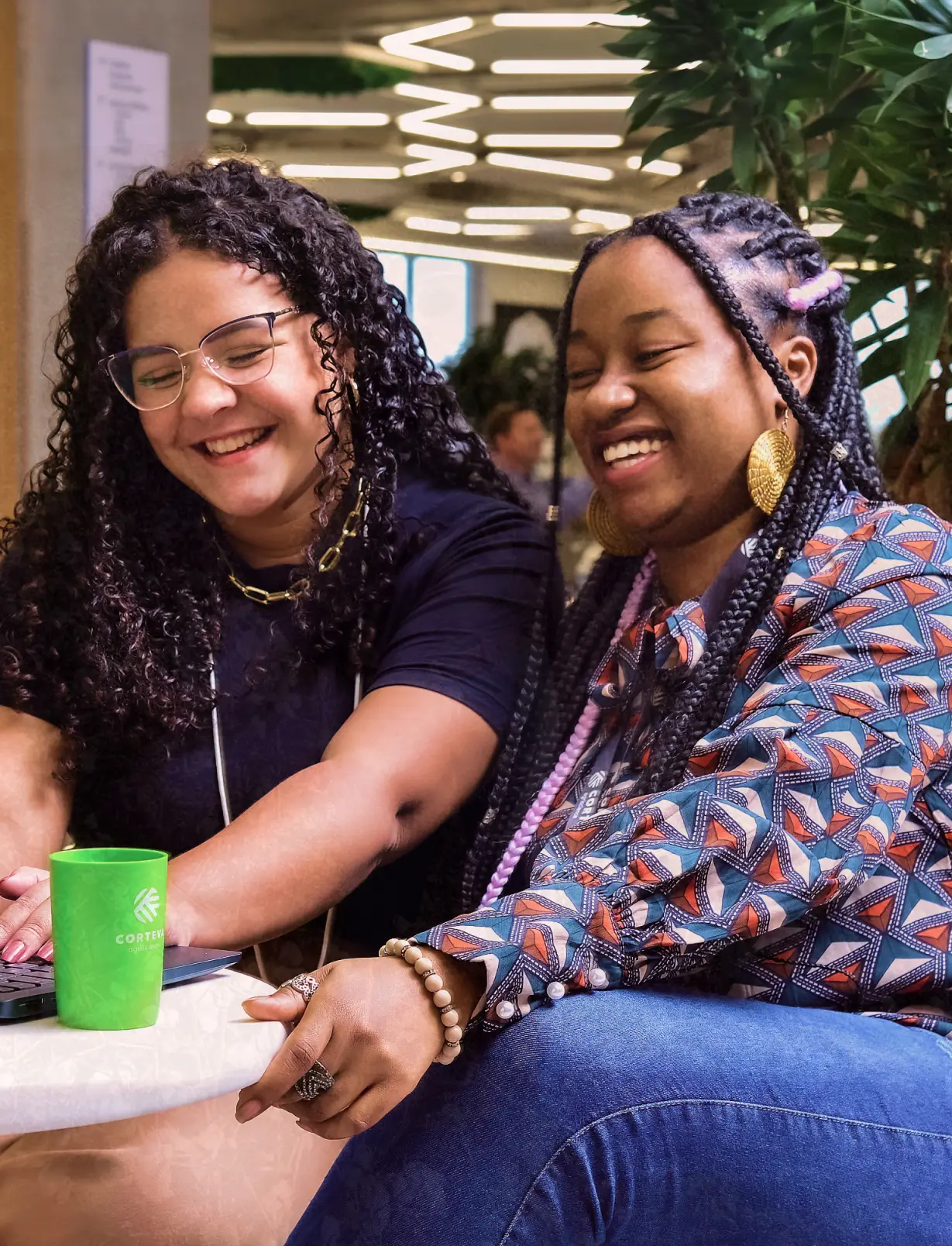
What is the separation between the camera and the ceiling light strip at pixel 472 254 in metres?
1.62

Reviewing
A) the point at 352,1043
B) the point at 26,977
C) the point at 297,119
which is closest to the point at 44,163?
the point at 297,119

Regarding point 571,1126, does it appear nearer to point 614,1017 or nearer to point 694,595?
point 614,1017

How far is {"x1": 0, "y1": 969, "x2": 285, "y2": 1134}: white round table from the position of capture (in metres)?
0.87

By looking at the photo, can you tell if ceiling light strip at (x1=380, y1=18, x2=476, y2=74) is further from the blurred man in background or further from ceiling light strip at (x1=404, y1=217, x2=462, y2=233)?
the blurred man in background

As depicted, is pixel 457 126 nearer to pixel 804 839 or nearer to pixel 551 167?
pixel 551 167

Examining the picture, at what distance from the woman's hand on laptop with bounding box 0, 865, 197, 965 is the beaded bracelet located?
0.22 m

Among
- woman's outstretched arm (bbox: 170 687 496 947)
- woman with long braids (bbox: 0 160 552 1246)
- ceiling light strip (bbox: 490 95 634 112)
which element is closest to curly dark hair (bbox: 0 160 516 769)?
woman with long braids (bbox: 0 160 552 1246)

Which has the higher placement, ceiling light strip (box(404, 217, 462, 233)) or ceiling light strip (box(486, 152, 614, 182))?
ceiling light strip (box(486, 152, 614, 182))

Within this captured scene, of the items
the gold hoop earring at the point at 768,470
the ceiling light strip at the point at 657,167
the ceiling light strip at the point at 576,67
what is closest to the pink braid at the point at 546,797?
the gold hoop earring at the point at 768,470

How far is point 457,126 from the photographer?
1.76m

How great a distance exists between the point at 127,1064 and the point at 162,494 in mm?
770

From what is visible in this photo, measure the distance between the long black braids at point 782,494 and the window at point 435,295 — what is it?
16 cm

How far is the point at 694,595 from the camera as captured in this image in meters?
1.42

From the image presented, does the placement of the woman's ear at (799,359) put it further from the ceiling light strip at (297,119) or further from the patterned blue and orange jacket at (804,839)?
the ceiling light strip at (297,119)
